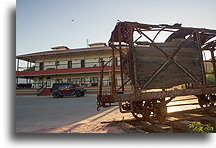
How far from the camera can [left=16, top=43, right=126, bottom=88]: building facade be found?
71.9 ft

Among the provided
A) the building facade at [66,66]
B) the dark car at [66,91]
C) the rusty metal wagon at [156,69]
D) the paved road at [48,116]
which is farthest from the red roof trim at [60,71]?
the rusty metal wagon at [156,69]

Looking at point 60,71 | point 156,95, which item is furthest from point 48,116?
point 60,71

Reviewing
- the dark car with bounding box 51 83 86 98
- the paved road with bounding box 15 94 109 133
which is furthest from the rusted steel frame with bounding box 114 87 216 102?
the dark car with bounding box 51 83 86 98

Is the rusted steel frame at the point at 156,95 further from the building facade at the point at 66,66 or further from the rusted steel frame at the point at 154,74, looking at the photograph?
the building facade at the point at 66,66

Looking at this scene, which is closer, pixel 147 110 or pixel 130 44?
pixel 130 44

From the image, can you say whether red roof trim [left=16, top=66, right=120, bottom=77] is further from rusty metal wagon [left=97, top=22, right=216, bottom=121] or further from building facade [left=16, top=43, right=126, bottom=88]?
rusty metal wagon [left=97, top=22, right=216, bottom=121]

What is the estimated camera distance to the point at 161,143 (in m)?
2.81

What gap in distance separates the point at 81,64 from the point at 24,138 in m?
21.3

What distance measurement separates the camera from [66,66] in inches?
Result: 920

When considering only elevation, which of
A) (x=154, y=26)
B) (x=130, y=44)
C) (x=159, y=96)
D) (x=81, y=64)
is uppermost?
(x=81, y=64)

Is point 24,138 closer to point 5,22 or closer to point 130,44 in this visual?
point 5,22

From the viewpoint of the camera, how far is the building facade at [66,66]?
71.9ft

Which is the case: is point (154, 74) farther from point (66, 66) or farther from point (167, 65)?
point (66, 66)
